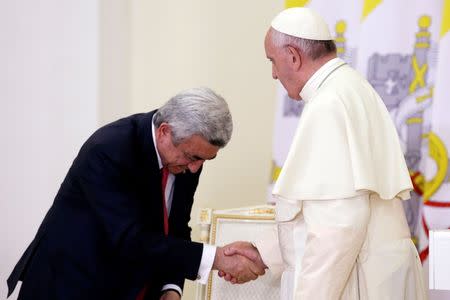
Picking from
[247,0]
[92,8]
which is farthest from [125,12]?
[247,0]

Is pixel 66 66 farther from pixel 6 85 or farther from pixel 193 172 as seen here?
pixel 193 172

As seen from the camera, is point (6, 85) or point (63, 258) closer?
point (63, 258)

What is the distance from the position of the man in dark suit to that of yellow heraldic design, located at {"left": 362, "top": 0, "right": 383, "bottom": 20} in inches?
44.8

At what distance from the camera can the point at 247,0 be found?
4270 mm

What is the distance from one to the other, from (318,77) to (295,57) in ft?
0.36

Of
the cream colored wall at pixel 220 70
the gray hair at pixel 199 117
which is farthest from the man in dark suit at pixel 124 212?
the cream colored wall at pixel 220 70

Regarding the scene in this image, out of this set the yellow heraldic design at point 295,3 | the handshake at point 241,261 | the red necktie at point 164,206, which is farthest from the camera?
the yellow heraldic design at point 295,3

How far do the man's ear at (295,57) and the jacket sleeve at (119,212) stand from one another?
730 mm

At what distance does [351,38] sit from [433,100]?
1.67 ft

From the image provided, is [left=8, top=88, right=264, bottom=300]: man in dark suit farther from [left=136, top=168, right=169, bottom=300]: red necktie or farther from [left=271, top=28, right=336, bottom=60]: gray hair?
[left=271, top=28, right=336, bottom=60]: gray hair

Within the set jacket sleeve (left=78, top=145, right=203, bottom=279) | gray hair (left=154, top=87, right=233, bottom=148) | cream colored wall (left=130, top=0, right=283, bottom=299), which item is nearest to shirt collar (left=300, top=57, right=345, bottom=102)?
gray hair (left=154, top=87, right=233, bottom=148)

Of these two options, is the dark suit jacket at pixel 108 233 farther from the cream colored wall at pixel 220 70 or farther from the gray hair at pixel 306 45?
the cream colored wall at pixel 220 70

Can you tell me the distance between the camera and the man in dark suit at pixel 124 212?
2.69 metres

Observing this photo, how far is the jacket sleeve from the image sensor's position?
2688 millimetres
